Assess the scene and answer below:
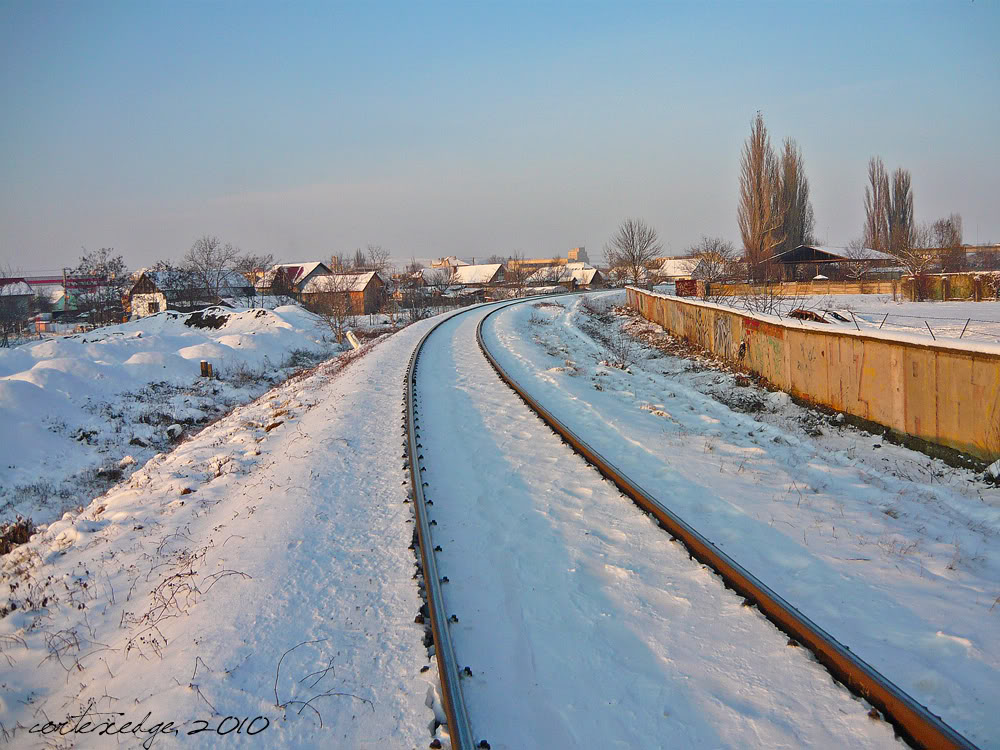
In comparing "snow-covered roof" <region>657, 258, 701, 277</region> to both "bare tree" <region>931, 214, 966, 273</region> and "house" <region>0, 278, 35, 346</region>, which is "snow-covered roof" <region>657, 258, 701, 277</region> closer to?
"bare tree" <region>931, 214, 966, 273</region>

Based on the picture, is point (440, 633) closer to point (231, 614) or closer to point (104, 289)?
point (231, 614)

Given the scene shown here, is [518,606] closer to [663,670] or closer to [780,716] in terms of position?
[663,670]

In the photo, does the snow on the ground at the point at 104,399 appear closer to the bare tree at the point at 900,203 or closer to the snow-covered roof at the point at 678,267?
the snow-covered roof at the point at 678,267

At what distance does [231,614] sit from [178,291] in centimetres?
5876

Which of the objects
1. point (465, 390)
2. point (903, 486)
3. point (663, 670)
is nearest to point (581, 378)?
point (465, 390)

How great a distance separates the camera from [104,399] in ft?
59.1

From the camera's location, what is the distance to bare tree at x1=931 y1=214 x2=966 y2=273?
1797 inches

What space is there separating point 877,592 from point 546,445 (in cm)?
434

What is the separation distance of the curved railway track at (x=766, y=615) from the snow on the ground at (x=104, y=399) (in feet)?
31.7

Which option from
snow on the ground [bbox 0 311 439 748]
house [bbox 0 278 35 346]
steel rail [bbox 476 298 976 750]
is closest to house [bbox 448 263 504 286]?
house [bbox 0 278 35 346]

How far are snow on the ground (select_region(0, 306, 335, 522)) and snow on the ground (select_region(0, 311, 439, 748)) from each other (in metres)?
5.46

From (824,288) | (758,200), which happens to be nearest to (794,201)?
(758,200)

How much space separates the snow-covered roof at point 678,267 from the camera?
78481 mm

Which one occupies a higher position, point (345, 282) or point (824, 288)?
point (345, 282)
